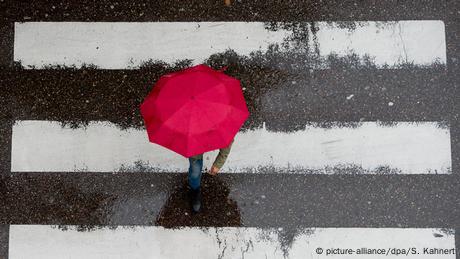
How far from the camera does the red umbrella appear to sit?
371 centimetres

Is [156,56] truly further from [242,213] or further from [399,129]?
[399,129]

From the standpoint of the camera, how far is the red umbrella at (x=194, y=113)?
3.71 meters

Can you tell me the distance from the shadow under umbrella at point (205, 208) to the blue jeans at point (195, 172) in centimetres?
29

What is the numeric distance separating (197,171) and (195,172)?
0.8 inches

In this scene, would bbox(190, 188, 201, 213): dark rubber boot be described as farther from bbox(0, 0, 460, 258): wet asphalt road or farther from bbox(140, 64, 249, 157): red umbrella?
bbox(140, 64, 249, 157): red umbrella

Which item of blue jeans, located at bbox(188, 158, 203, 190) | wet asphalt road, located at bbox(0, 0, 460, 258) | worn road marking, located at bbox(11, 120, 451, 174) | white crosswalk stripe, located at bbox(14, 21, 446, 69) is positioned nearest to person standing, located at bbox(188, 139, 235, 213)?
blue jeans, located at bbox(188, 158, 203, 190)

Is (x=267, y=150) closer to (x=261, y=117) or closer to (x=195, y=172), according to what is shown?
(x=261, y=117)

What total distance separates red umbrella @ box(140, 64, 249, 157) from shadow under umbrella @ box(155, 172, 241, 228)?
1373 millimetres

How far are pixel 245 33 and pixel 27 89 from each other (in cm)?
208

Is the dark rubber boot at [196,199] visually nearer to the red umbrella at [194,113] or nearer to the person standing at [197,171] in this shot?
the person standing at [197,171]

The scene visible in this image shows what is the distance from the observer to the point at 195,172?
181 inches

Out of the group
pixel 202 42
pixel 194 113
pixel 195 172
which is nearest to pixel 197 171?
pixel 195 172

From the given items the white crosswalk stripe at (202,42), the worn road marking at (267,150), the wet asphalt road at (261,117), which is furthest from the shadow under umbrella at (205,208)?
the white crosswalk stripe at (202,42)

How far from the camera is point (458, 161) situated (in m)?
5.13
